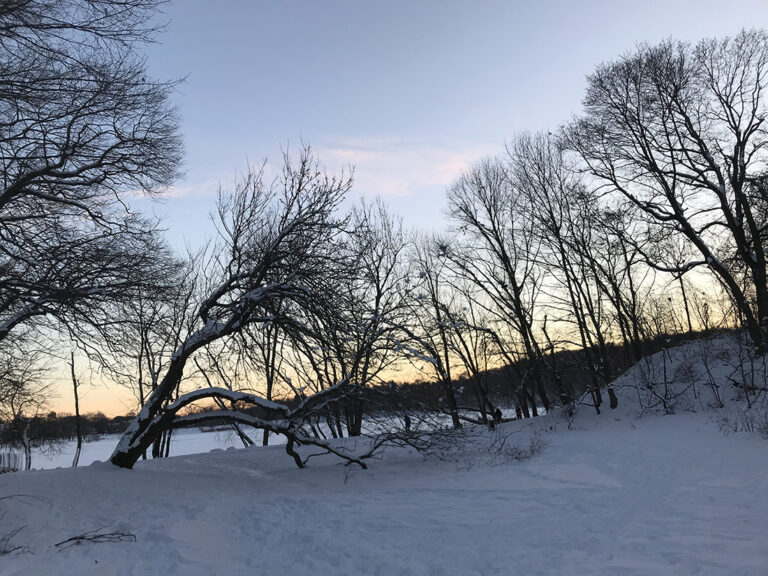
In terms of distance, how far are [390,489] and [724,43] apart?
17411 millimetres

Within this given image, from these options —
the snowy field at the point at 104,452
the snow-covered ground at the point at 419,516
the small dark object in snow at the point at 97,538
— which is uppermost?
the small dark object in snow at the point at 97,538

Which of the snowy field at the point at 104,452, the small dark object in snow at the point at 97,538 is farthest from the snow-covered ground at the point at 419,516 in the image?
the snowy field at the point at 104,452

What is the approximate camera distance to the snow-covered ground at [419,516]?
4.83 metres

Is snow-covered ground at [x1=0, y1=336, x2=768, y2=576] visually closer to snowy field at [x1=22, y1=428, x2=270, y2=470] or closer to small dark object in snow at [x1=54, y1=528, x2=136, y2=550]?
small dark object in snow at [x1=54, y1=528, x2=136, y2=550]

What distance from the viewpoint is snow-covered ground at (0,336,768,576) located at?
190 inches

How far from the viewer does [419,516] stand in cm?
655

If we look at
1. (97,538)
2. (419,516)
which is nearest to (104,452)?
(97,538)

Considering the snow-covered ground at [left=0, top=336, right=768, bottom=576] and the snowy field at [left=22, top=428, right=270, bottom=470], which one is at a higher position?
the snow-covered ground at [left=0, top=336, right=768, bottom=576]

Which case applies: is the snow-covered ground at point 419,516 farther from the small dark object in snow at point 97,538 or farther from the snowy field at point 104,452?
the snowy field at point 104,452

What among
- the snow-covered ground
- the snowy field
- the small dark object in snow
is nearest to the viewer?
the snow-covered ground

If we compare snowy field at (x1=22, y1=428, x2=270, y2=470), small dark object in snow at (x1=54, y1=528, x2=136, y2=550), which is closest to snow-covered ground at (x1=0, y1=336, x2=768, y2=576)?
small dark object in snow at (x1=54, y1=528, x2=136, y2=550)

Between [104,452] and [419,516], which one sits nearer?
[419,516]

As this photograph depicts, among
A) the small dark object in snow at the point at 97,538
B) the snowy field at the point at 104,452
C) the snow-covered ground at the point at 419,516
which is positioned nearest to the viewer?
the snow-covered ground at the point at 419,516

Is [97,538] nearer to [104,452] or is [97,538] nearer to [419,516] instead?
[419,516]
